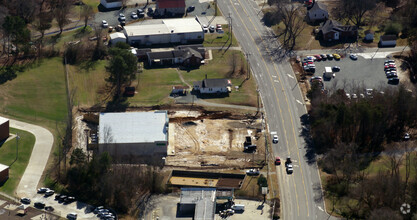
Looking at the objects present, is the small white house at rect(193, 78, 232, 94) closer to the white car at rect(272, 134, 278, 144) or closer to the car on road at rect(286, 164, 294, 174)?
the white car at rect(272, 134, 278, 144)

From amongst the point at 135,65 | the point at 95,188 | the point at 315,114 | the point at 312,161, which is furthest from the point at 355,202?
the point at 135,65

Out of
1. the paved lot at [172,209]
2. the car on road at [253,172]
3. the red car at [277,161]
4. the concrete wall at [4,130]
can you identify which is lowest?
the paved lot at [172,209]

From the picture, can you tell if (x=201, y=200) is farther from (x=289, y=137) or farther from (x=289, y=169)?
(x=289, y=137)

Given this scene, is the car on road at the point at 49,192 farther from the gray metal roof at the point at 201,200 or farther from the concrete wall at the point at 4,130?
the gray metal roof at the point at 201,200

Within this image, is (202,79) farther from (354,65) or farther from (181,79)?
(354,65)

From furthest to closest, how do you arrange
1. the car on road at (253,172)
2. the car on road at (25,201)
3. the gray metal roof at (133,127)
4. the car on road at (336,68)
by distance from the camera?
the car on road at (336,68) → the gray metal roof at (133,127) → the car on road at (253,172) → the car on road at (25,201)

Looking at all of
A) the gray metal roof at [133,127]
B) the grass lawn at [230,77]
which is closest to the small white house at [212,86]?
the grass lawn at [230,77]

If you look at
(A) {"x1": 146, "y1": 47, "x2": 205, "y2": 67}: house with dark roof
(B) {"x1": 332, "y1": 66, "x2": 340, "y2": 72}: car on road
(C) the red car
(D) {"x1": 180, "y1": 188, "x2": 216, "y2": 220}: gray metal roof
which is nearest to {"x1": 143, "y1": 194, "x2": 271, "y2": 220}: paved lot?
(D) {"x1": 180, "y1": 188, "x2": 216, "y2": 220}: gray metal roof
